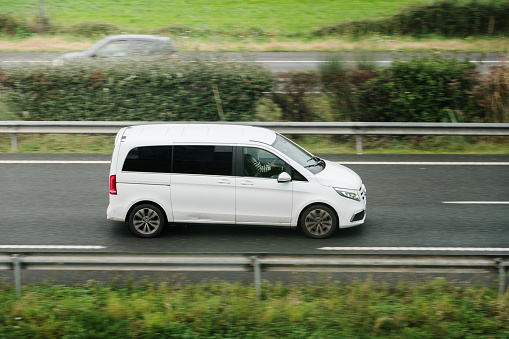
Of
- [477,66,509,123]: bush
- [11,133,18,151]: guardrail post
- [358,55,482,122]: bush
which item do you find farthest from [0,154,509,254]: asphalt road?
[477,66,509,123]: bush

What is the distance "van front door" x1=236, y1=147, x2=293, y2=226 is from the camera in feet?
30.9

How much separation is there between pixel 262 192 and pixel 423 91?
734cm

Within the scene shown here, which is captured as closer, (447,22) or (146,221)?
(146,221)

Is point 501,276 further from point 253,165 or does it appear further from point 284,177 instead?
point 253,165

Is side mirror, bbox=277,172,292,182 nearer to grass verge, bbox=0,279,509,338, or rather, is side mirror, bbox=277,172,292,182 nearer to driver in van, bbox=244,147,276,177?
driver in van, bbox=244,147,276,177

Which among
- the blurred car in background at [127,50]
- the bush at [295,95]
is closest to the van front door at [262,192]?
the bush at [295,95]

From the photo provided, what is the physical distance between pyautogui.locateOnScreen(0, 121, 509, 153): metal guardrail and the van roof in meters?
4.15

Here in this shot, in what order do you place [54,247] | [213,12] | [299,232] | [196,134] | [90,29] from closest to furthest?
[54,247], [196,134], [299,232], [90,29], [213,12]

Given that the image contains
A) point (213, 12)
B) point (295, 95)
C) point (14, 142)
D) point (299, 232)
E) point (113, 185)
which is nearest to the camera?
point (113, 185)

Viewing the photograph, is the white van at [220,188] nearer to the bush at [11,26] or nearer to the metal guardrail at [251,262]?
the metal guardrail at [251,262]

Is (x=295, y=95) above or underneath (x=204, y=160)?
above

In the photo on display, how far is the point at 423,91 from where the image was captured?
15039mm

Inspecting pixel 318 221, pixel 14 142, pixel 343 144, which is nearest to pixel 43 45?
pixel 14 142

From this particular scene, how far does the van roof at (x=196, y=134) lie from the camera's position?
9609mm
